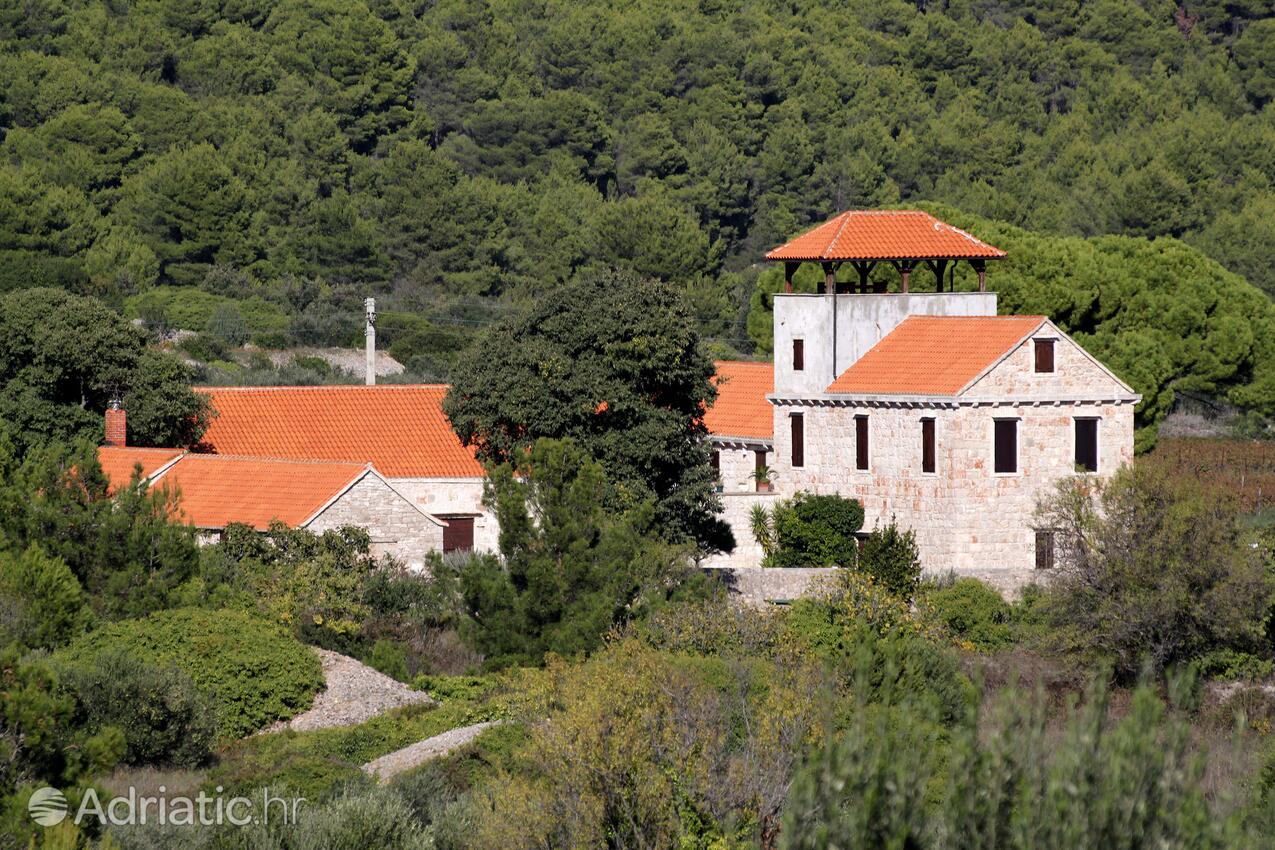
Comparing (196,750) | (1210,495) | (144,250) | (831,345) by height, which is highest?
(144,250)

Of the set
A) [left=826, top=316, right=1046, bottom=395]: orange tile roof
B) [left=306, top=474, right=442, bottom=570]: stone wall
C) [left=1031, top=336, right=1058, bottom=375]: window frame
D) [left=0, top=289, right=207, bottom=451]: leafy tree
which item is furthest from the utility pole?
[left=1031, top=336, right=1058, bottom=375]: window frame

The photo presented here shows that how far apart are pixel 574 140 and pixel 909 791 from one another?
8436 cm

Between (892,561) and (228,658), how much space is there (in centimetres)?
1210

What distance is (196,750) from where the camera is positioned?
24.7 meters

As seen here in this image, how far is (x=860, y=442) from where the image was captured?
39219 millimetres

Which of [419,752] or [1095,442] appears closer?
[419,752]

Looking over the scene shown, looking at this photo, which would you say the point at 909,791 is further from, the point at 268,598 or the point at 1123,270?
the point at 1123,270

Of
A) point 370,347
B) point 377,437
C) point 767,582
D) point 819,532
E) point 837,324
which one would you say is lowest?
point 767,582

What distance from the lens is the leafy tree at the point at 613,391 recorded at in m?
36.5

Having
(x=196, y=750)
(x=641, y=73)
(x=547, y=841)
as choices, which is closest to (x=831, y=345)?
(x=196, y=750)

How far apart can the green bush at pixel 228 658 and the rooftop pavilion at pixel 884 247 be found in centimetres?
1600
